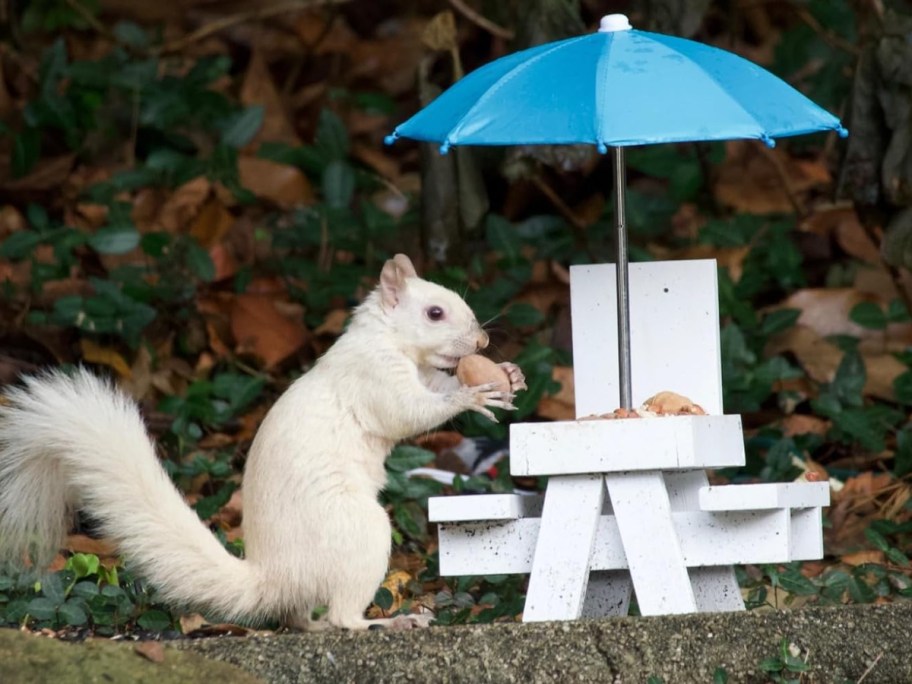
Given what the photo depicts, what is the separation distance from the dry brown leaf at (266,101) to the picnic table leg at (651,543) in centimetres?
508

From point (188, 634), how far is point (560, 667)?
114 cm

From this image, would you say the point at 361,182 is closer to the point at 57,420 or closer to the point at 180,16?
the point at 180,16

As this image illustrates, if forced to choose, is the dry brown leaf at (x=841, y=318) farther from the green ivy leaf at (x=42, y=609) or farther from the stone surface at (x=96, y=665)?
the stone surface at (x=96, y=665)

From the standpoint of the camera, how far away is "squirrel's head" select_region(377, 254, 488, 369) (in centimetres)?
416

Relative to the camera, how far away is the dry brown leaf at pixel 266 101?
8.59 metres

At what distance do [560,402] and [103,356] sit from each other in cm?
189

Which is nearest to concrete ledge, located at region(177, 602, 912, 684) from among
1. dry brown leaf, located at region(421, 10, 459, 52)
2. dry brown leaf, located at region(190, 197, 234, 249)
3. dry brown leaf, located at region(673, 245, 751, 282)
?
dry brown leaf, located at region(421, 10, 459, 52)

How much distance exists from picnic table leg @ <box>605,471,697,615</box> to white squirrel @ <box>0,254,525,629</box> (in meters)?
0.46

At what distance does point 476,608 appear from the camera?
178 inches

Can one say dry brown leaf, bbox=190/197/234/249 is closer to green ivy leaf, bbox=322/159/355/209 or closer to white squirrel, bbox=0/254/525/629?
green ivy leaf, bbox=322/159/355/209

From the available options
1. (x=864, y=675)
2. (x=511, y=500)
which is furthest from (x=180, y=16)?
(x=864, y=675)

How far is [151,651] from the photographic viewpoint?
3240mm

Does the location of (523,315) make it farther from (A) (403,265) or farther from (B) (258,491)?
(B) (258,491)

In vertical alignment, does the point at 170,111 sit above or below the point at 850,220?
above
